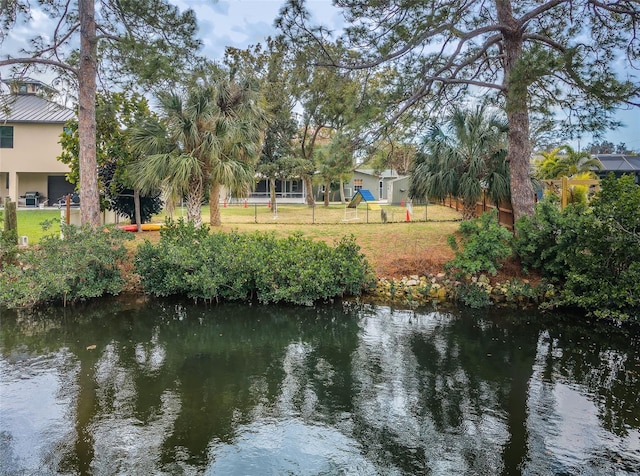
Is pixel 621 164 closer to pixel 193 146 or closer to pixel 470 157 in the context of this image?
pixel 470 157

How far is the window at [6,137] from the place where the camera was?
2156cm

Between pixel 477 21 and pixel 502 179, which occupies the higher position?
pixel 477 21

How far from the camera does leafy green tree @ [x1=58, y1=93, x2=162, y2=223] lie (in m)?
12.4

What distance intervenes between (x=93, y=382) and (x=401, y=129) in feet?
26.1

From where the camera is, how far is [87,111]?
1066cm

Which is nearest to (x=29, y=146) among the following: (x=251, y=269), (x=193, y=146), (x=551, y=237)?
(x=193, y=146)

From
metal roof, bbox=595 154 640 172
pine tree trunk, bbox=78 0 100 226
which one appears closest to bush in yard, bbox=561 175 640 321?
pine tree trunk, bbox=78 0 100 226

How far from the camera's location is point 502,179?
37.9 feet

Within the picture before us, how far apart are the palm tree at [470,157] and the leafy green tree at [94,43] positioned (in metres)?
6.68

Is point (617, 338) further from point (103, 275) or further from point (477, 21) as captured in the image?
point (103, 275)

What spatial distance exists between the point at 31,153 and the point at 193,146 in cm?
1426

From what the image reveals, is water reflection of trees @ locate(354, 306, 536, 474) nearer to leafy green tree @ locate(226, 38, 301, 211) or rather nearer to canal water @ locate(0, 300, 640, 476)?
canal water @ locate(0, 300, 640, 476)

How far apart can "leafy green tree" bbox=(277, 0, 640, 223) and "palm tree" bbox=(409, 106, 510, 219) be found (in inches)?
49.3

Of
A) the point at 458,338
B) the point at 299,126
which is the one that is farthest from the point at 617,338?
the point at 299,126
